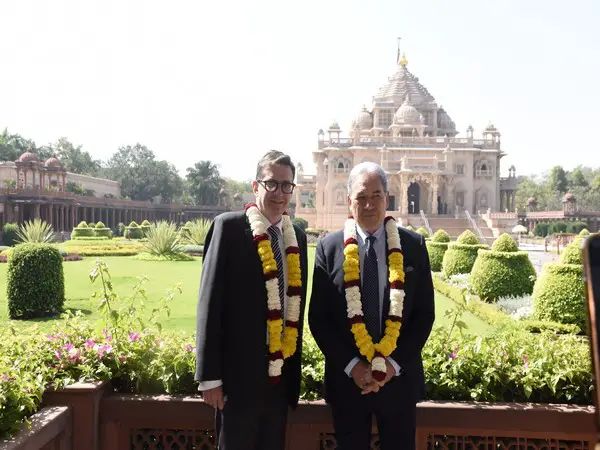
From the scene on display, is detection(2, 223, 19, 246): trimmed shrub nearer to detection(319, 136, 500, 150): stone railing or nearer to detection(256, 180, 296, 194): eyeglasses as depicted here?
detection(319, 136, 500, 150): stone railing

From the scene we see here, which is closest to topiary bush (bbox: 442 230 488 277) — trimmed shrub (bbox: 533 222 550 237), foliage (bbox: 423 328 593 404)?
foliage (bbox: 423 328 593 404)

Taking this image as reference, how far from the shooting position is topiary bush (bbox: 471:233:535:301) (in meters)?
12.3

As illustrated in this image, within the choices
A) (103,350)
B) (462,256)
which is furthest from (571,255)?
(103,350)

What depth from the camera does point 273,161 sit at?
10.0 ft

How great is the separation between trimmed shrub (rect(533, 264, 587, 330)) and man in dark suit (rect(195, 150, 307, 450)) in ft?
22.7

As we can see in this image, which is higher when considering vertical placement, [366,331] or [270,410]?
[366,331]

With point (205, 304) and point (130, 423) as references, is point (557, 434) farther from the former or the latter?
point (130, 423)

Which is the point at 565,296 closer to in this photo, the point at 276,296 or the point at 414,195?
the point at 276,296

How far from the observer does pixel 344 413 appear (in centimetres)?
300

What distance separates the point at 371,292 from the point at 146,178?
67.9 meters

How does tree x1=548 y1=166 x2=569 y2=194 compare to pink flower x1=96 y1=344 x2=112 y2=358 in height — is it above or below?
above

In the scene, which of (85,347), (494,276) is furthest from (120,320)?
(494,276)

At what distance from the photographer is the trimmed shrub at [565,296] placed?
8820 millimetres

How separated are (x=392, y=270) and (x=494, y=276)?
32.5 ft
